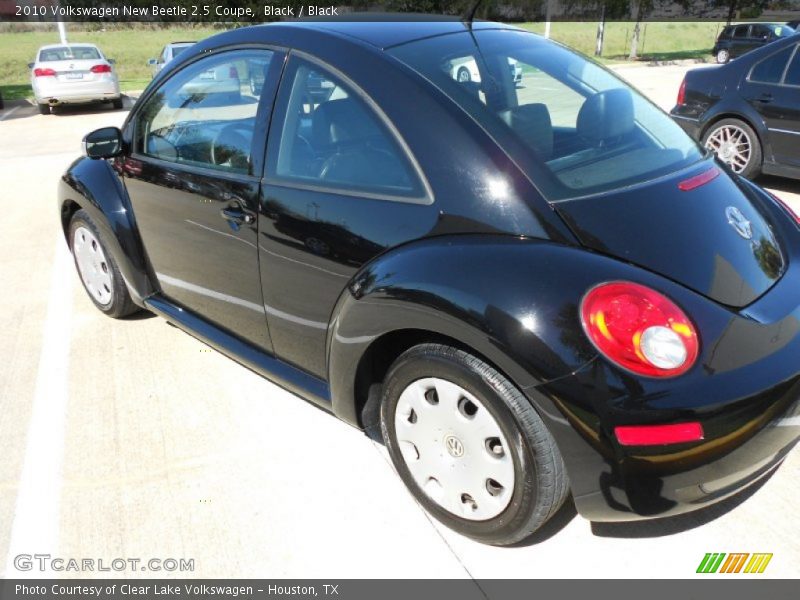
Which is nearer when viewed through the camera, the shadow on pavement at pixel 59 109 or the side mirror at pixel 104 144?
the side mirror at pixel 104 144

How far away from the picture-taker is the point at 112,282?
155 inches

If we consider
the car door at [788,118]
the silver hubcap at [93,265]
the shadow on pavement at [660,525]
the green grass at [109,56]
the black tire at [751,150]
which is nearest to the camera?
the shadow on pavement at [660,525]

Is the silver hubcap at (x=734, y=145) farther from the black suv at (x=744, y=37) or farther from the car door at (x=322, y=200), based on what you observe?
the black suv at (x=744, y=37)

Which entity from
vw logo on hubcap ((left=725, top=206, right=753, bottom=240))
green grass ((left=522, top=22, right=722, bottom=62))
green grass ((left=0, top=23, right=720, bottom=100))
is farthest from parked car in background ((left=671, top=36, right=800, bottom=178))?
green grass ((left=522, top=22, right=722, bottom=62))

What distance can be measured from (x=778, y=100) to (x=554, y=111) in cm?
470

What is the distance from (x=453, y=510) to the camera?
2.30 metres

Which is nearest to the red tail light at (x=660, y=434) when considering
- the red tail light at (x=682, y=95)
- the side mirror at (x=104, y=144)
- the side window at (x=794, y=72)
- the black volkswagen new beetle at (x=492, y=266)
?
the black volkswagen new beetle at (x=492, y=266)

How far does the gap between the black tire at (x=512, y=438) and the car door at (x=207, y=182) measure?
94 cm

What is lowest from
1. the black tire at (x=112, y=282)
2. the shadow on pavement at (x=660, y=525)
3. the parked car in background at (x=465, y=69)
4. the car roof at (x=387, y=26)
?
the shadow on pavement at (x=660, y=525)

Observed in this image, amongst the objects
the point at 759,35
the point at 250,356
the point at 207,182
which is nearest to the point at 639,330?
the point at 250,356

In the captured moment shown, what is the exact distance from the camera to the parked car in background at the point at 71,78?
14.3 metres

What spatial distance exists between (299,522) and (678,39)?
48.0 meters
